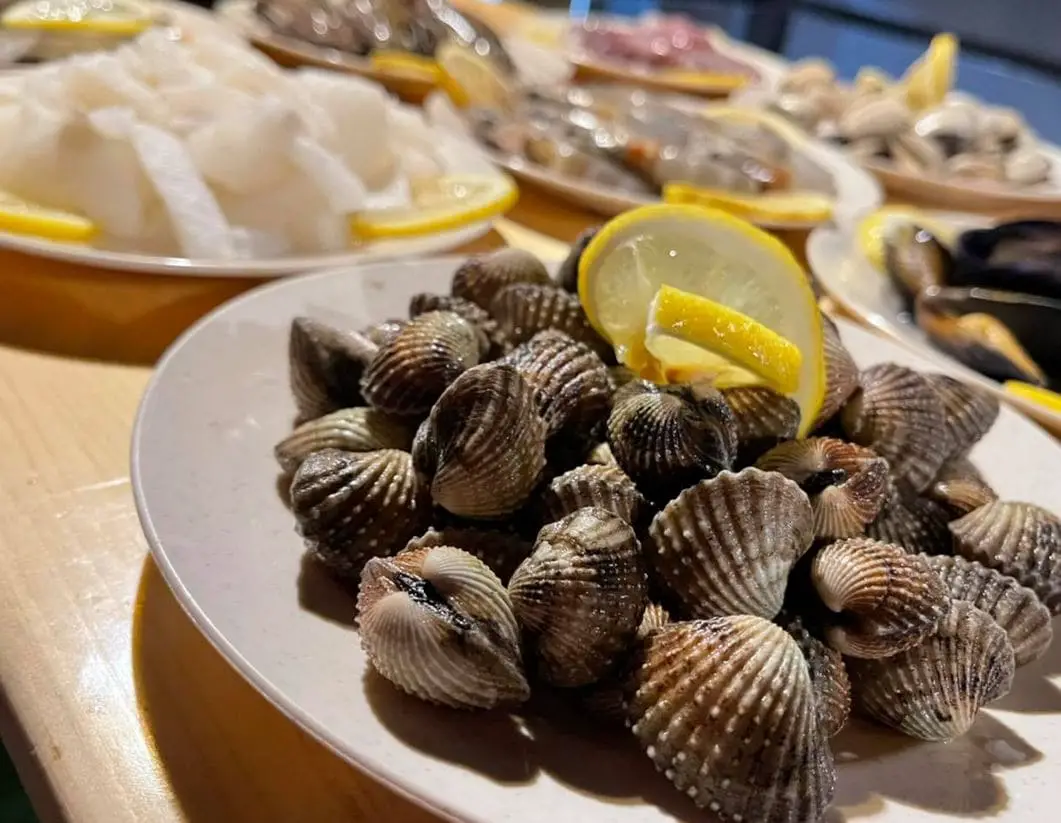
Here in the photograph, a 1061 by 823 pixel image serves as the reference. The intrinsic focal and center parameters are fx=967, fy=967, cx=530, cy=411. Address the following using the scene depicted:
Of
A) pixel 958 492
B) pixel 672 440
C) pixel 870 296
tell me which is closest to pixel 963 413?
pixel 958 492

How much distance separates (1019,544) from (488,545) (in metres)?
0.40

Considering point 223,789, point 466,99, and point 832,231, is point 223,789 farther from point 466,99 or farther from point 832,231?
point 466,99

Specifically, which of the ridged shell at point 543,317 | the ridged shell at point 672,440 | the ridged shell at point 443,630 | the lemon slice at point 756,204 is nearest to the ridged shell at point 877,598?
the ridged shell at point 672,440

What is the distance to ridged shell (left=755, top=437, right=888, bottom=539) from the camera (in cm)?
68

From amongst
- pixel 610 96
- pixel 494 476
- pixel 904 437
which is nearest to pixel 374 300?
pixel 494 476

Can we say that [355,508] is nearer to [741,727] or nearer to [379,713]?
[379,713]

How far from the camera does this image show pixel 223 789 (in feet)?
1.96

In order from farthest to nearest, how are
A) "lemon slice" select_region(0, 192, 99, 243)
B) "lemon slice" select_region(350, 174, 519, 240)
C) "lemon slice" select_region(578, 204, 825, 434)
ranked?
"lemon slice" select_region(350, 174, 519, 240) → "lemon slice" select_region(0, 192, 99, 243) → "lemon slice" select_region(578, 204, 825, 434)

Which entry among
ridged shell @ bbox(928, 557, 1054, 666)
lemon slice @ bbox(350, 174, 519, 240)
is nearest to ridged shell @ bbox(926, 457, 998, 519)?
ridged shell @ bbox(928, 557, 1054, 666)

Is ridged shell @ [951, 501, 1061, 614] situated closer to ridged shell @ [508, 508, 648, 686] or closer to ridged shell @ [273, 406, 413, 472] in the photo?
ridged shell @ [508, 508, 648, 686]

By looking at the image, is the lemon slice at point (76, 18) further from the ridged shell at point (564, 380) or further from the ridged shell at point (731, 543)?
the ridged shell at point (731, 543)

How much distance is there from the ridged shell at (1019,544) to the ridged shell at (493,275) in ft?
1.45

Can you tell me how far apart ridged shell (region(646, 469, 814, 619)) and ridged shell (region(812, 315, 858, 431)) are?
0.20 metres

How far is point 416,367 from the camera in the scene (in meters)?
0.74
